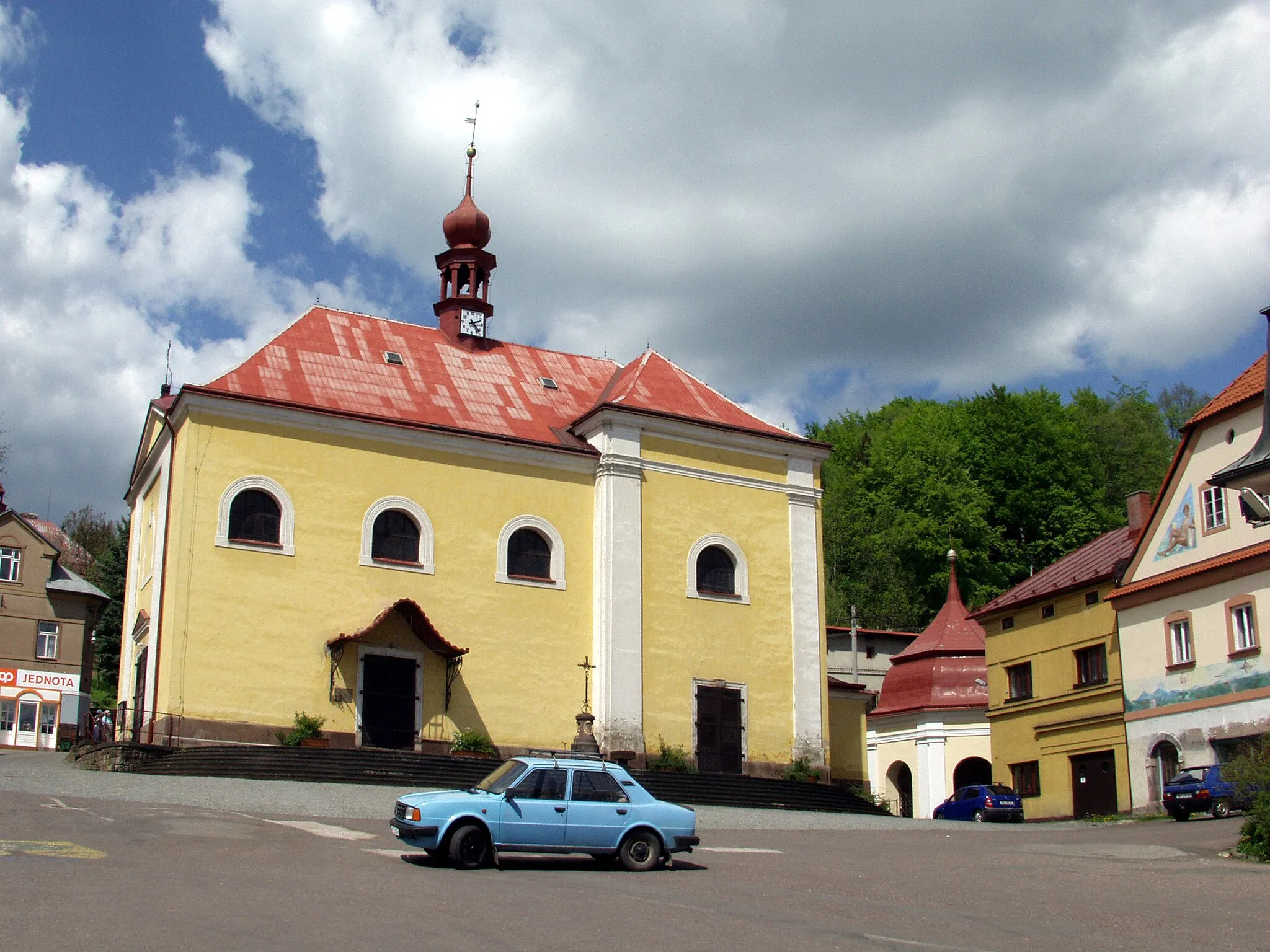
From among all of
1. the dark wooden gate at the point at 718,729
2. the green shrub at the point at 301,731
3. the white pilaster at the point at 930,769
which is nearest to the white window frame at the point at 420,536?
the green shrub at the point at 301,731

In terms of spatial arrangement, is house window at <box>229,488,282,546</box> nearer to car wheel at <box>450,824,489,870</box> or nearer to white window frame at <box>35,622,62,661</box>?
car wheel at <box>450,824,489,870</box>

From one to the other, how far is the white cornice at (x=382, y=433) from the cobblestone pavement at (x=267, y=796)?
7488mm

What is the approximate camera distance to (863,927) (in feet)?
35.7

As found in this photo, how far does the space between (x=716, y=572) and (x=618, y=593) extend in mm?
2882

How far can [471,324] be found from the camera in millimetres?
35188

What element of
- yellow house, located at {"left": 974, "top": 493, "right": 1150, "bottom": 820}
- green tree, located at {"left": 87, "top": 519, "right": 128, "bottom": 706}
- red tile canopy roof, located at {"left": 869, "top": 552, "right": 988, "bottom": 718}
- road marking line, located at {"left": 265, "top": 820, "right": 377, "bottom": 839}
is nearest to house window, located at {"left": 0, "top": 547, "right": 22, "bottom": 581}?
green tree, located at {"left": 87, "top": 519, "right": 128, "bottom": 706}

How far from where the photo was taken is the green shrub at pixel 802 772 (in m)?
31.0

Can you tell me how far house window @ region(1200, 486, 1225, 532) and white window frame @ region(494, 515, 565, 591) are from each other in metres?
13.8

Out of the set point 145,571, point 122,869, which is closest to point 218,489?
point 145,571

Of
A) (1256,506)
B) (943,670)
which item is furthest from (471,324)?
(1256,506)

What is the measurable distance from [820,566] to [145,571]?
15635 millimetres

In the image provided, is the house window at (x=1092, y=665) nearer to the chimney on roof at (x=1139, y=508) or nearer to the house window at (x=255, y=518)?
the chimney on roof at (x=1139, y=508)

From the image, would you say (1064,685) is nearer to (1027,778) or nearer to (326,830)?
(1027,778)

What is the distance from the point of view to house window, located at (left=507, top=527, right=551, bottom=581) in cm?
3041
